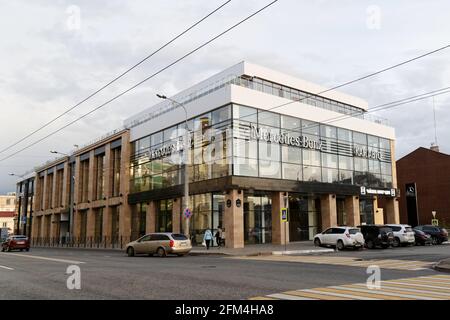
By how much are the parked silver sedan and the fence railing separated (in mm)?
14389

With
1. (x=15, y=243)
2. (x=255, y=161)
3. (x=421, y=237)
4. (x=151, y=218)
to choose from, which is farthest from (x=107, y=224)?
(x=421, y=237)

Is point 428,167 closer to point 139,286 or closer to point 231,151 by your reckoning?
point 231,151

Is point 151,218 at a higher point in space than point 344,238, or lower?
higher

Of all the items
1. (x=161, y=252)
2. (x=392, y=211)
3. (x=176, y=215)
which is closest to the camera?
(x=161, y=252)

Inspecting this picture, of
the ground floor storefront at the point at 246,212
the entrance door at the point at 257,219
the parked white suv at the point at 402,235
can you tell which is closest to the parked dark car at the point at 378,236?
the parked white suv at the point at 402,235

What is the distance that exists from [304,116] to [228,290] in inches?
1189

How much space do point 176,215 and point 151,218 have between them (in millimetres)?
4981

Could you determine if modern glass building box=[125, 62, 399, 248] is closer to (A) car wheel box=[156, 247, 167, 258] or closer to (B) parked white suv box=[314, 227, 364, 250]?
(A) car wheel box=[156, 247, 167, 258]

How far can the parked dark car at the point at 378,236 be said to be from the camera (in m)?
30.2

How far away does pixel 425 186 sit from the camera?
6053 centimetres

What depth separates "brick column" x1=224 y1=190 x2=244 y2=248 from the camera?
31.5 m

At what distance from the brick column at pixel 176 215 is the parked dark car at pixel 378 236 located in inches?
614

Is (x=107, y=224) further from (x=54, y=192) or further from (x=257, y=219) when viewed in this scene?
(x=54, y=192)
